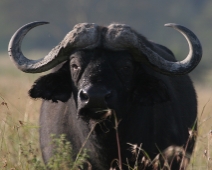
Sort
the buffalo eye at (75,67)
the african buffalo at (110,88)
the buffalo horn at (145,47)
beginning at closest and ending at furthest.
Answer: the african buffalo at (110,88) → the buffalo eye at (75,67) → the buffalo horn at (145,47)

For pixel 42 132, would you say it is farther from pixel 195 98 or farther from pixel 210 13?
pixel 210 13

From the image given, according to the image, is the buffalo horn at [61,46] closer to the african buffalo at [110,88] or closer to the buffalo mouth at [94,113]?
the african buffalo at [110,88]

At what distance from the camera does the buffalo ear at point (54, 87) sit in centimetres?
757

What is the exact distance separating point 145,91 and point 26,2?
90.4 metres

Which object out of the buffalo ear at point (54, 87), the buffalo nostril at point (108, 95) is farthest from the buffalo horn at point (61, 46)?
the buffalo nostril at point (108, 95)

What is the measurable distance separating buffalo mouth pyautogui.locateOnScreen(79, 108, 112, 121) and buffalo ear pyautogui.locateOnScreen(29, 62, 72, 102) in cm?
65

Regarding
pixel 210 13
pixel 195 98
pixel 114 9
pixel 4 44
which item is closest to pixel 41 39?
pixel 4 44

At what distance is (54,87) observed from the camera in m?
7.60

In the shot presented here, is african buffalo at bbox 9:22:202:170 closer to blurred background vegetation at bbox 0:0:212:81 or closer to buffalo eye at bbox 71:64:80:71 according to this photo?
buffalo eye at bbox 71:64:80:71

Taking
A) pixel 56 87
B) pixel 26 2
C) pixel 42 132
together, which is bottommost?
pixel 26 2

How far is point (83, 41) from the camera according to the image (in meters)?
7.23

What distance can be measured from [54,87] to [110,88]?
2.99 feet

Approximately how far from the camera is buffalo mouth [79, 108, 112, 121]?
6762 mm

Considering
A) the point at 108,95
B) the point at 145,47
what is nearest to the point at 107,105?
the point at 108,95
